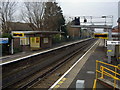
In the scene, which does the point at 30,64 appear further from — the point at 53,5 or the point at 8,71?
the point at 53,5

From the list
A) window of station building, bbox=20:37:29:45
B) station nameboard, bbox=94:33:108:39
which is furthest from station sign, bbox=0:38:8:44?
station nameboard, bbox=94:33:108:39

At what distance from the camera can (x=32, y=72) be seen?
38.2 ft

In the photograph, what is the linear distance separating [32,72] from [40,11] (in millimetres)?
27635

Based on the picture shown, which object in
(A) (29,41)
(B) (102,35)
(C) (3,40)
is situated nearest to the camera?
(C) (3,40)

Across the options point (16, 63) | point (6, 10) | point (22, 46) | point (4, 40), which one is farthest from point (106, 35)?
point (6, 10)

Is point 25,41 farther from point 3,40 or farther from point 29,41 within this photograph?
point 3,40

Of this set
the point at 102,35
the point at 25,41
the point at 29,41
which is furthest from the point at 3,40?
the point at 102,35

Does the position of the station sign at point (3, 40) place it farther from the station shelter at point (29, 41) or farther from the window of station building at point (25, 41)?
the window of station building at point (25, 41)

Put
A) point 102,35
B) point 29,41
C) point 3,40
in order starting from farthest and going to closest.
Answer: point 29,41
point 102,35
point 3,40

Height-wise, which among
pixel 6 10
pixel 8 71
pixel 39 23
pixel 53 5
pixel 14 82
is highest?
pixel 53 5

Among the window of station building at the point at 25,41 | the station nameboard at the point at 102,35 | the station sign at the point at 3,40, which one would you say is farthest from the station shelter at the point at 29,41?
the station nameboard at the point at 102,35

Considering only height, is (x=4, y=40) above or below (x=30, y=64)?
above

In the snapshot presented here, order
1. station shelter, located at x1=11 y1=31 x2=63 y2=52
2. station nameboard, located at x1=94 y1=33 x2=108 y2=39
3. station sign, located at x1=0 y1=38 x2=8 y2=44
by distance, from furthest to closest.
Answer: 1. station shelter, located at x1=11 y1=31 x2=63 y2=52
2. station nameboard, located at x1=94 y1=33 x2=108 y2=39
3. station sign, located at x1=0 y1=38 x2=8 y2=44

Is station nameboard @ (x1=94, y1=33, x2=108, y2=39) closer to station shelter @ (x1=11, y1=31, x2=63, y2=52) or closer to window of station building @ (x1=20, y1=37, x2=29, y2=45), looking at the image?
station shelter @ (x1=11, y1=31, x2=63, y2=52)
